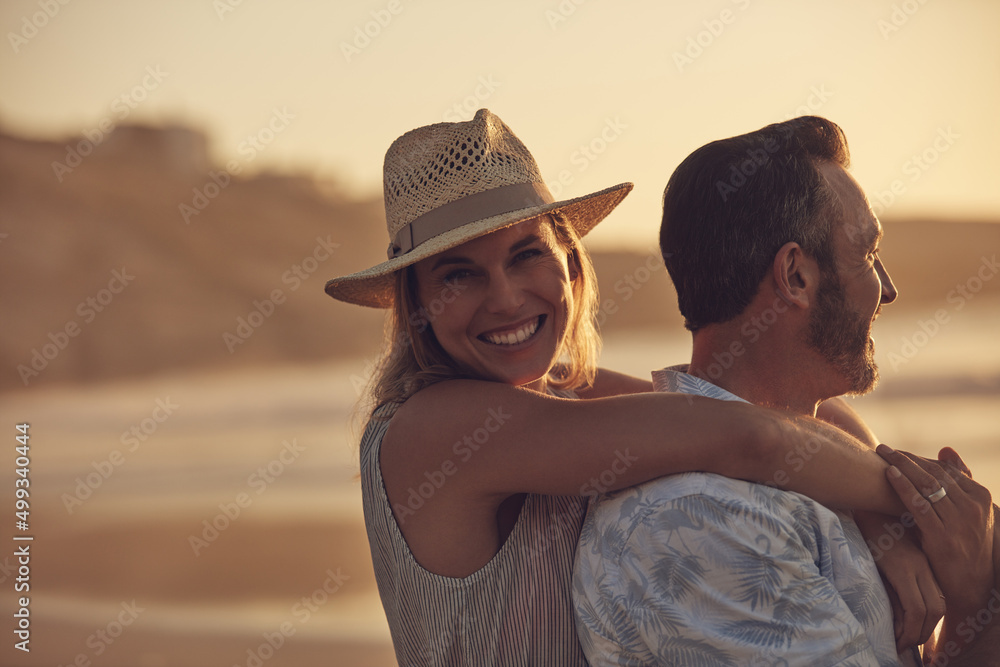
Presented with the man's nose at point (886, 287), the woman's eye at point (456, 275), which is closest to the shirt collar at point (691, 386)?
the man's nose at point (886, 287)

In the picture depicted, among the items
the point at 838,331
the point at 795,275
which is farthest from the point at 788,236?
the point at 838,331

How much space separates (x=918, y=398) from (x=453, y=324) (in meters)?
10.6

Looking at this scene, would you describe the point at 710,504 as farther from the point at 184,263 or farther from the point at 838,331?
the point at 184,263

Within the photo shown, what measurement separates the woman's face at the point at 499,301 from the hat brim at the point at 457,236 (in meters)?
0.07

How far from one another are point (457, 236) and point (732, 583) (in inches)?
41.4

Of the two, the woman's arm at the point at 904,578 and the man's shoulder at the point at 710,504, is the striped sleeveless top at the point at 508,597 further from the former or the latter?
the woman's arm at the point at 904,578

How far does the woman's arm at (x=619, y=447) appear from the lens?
6.19ft

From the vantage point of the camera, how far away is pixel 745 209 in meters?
2.17

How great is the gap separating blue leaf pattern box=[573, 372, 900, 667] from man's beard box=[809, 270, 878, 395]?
1.43 ft

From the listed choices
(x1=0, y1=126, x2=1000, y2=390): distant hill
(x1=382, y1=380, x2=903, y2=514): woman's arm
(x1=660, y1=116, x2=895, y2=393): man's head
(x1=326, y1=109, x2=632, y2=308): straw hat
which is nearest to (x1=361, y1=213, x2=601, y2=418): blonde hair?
(x1=326, y1=109, x2=632, y2=308): straw hat

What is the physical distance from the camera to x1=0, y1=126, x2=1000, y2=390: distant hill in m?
17.4

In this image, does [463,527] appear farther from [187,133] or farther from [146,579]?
[187,133]

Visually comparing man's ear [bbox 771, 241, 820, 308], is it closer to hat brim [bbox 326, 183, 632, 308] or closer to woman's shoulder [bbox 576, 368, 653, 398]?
hat brim [bbox 326, 183, 632, 308]

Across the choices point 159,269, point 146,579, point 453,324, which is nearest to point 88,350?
point 159,269
